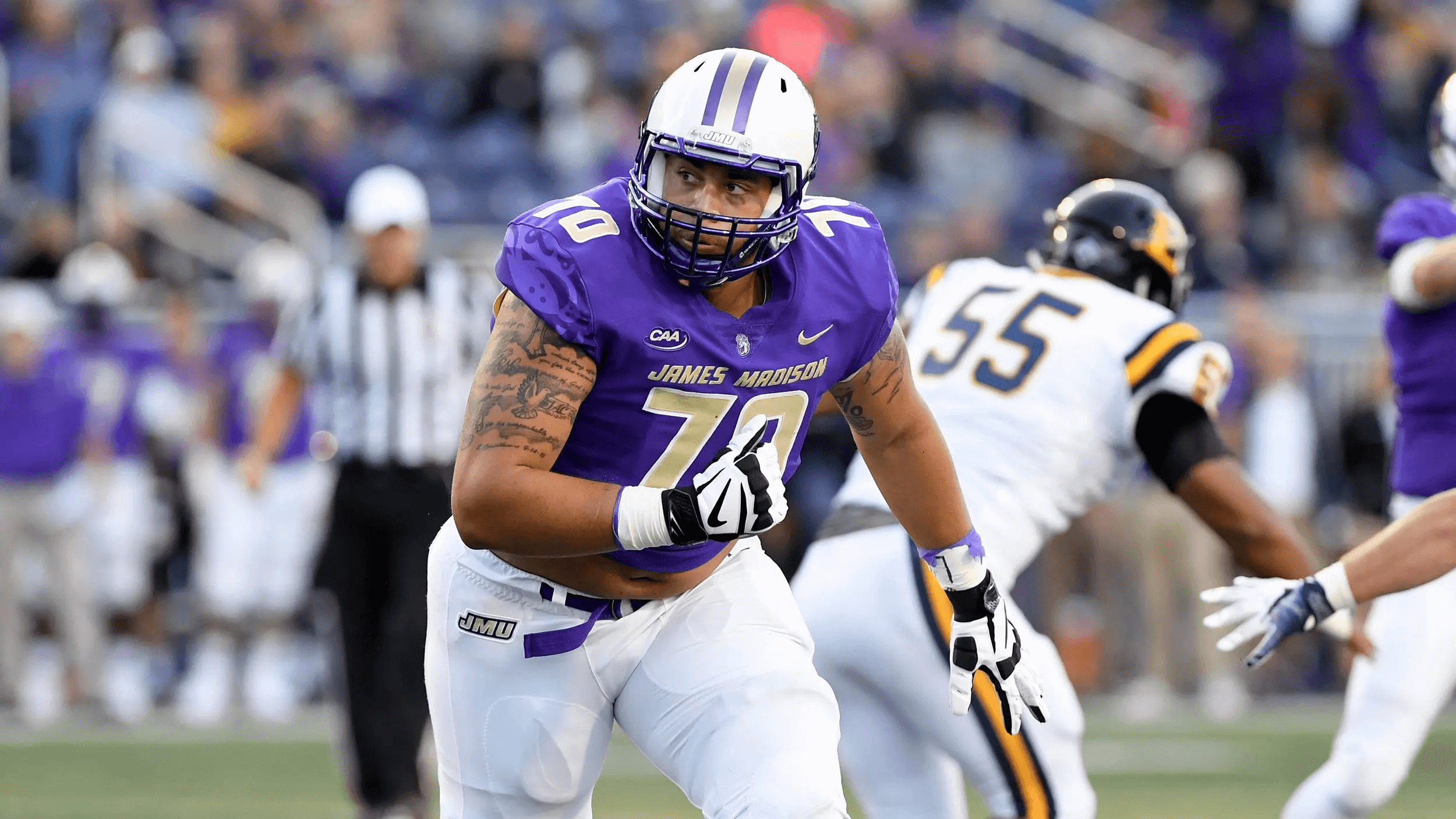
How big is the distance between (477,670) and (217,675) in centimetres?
649

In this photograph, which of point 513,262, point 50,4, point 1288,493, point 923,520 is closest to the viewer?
point 513,262

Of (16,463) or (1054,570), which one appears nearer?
(16,463)

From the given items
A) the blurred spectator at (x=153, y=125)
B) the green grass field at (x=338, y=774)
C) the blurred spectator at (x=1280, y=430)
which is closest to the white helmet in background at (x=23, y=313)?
the blurred spectator at (x=153, y=125)

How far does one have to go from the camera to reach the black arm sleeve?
3971mm

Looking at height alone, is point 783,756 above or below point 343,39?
above

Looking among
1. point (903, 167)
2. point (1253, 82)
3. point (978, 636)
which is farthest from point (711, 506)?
point (1253, 82)

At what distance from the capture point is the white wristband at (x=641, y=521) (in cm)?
296

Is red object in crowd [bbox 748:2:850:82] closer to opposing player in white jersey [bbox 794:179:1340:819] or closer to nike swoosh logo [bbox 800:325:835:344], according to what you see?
opposing player in white jersey [bbox 794:179:1340:819]

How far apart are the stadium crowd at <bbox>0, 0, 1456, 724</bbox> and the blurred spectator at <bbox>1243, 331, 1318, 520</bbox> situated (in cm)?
2

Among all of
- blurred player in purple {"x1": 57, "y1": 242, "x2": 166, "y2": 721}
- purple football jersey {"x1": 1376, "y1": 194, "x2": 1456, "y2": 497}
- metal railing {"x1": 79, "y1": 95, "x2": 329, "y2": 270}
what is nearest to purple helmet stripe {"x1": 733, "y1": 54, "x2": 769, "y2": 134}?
purple football jersey {"x1": 1376, "y1": 194, "x2": 1456, "y2": 497}

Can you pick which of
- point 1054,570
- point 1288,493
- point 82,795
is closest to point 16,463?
point 82,795

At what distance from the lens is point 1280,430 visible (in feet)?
32.3

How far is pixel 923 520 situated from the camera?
140 inches

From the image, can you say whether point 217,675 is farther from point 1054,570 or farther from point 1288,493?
point 1288,493
